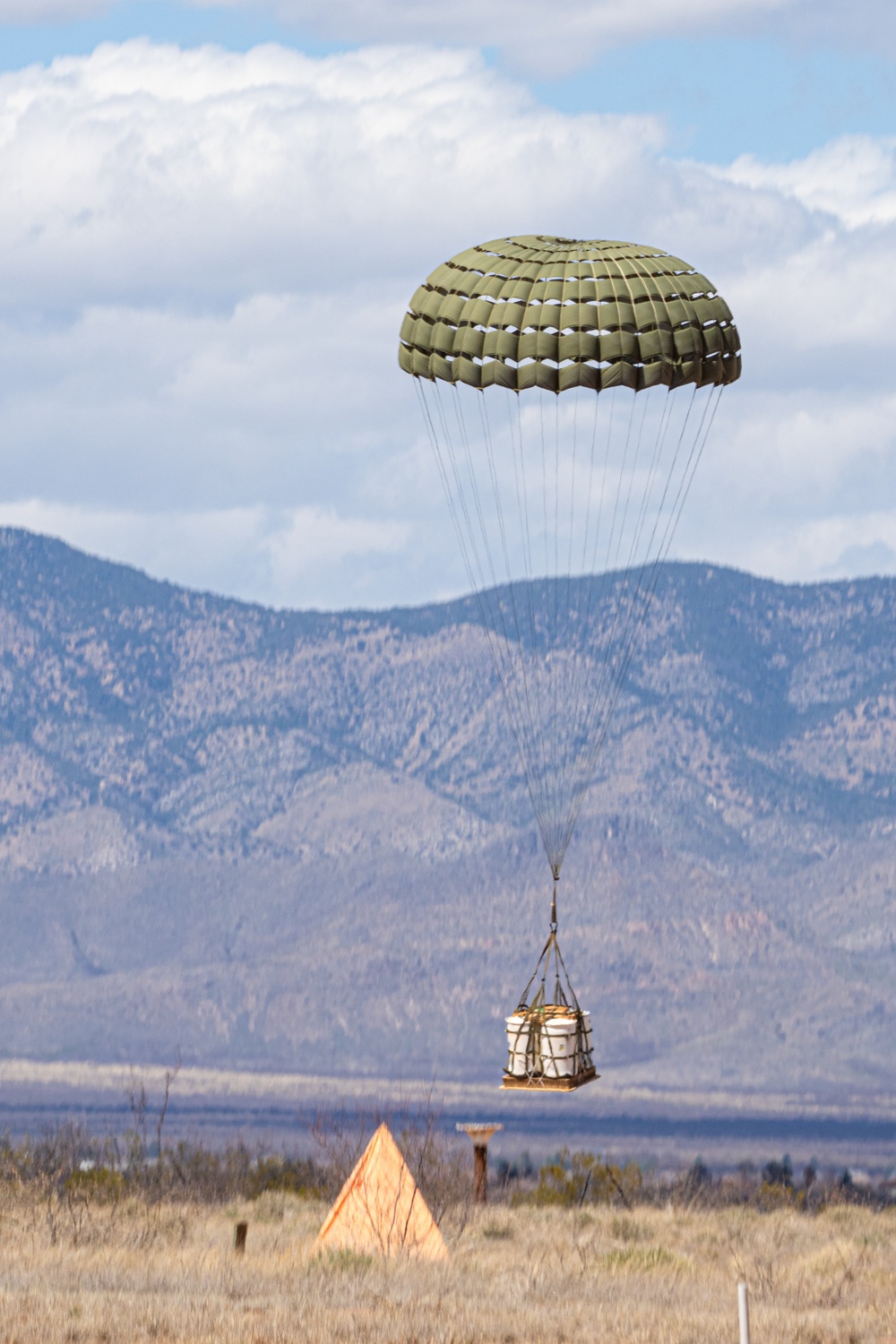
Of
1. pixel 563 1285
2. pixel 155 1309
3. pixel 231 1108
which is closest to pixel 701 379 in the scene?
pixel 563 1285

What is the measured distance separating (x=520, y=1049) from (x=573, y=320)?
34.3 feet

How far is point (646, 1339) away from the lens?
2556 centimetres

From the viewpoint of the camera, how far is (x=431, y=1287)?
30.6 meters

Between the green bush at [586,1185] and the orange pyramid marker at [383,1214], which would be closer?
the orange pyramid marker at [383,1214]

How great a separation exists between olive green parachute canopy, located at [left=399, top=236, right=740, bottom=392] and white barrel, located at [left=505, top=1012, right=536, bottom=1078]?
359 inches

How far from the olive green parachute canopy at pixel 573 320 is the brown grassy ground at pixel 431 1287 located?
42.4 feet

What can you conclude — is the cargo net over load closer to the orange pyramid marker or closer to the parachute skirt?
the parachute skirt

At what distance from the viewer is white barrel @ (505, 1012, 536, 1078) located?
30.7 m

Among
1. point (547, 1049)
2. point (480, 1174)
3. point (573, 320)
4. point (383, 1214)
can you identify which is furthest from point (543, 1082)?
point (480, 1174)

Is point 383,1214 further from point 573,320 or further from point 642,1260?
point 573,320

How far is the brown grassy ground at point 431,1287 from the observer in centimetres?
2611

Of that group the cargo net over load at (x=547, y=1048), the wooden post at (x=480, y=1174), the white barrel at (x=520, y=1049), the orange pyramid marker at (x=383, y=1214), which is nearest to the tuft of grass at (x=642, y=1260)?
the orange pyramid marker at (x=383, y=1214)

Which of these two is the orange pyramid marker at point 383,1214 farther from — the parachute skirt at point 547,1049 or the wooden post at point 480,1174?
the parachute skirt at point 547,1049

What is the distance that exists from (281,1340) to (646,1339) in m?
4.20
